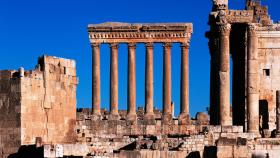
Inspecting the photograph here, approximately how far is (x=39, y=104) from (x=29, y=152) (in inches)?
88.7

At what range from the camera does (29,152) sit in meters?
26.1

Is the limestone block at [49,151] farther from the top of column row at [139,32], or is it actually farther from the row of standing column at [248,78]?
the top of column row at [139,32]

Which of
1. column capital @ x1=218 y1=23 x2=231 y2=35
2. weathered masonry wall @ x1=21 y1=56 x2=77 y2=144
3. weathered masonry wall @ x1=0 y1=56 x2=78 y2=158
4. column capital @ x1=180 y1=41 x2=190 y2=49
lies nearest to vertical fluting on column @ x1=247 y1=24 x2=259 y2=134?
column capital @ x1=218 y1=23 x2=231 y2=35

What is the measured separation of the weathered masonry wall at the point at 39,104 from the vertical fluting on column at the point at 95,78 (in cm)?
3019

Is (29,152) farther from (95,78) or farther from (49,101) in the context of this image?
(95,78)

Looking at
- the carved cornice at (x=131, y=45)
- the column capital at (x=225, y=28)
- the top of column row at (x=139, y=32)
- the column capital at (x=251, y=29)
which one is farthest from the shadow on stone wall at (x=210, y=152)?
the carved cornice at (x=131, y=45)

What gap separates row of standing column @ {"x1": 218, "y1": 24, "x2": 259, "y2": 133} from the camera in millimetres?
40781

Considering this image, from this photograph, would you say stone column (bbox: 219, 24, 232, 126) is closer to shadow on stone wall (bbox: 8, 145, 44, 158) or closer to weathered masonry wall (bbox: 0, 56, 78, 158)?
weathered masonry wall (bbox: 0, 56, 78, 158)

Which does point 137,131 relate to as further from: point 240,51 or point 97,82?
point 97,82

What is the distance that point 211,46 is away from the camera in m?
45.2

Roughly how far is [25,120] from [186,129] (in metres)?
17.0

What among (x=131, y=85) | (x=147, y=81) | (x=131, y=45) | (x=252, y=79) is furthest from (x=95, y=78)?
(x=252, y=79)

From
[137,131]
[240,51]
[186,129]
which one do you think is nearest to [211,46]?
[240,51]

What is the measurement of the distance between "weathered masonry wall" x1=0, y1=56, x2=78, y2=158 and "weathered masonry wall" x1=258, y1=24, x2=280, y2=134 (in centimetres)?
1613
